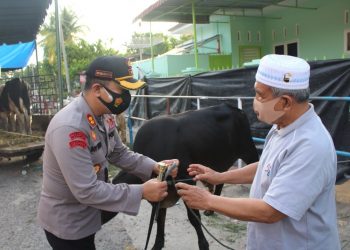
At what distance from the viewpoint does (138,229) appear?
4.55m

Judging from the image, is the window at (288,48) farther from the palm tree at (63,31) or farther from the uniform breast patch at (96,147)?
the palm tree at (63,31)

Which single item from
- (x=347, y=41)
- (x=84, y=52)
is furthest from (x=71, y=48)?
(x=347, y=41)

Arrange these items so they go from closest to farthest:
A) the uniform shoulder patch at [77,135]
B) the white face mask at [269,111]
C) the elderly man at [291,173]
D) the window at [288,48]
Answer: the elderly man at [291,173] → the white face mask at [269,111] → the uniform shoulder patch at [77,135] → the window at [288,48]

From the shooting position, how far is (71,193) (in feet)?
7.26

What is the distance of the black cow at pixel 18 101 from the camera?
940 centimetres

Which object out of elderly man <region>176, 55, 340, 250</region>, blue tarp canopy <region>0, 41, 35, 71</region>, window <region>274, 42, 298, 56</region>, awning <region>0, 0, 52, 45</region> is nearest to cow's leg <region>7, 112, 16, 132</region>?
awning <region>0, 0, 52, 45</region>

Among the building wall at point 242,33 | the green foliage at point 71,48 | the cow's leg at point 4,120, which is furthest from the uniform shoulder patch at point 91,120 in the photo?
the green foliage at point 71,48

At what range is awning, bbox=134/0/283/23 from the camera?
11.0 metres

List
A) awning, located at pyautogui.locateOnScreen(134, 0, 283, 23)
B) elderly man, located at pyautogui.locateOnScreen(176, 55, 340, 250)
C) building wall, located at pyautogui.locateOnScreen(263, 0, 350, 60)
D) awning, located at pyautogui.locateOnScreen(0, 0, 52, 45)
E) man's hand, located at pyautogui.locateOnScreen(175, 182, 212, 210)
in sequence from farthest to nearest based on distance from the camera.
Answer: building wall, located at pyautogui.locateOnScreen(263, 0, 350, 60)
awning, located at pyautogui.locateOnScreen(134, 0, 283, 23)
awning, located at pyautogui.locateOnScreen(0, 0, 52, 45)
man's hand, located at pyautogui.locateOnScreen(175, 182, 212, 210)
elderly man, located at pyautogui.locateOnScreen(176, 55, 340, 250)

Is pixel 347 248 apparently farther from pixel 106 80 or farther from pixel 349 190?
pixel 106 80

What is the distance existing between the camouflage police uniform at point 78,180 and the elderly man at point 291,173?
22.7 inches

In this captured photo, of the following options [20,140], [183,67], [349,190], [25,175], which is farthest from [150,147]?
[183,67]

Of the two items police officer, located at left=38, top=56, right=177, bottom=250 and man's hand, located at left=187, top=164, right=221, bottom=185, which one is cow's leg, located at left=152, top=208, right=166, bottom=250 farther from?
police officer, located at left=38, top=56, right=177, bottom=250

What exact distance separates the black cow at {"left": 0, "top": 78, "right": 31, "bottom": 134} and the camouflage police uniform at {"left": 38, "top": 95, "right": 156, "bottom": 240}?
7633mm
